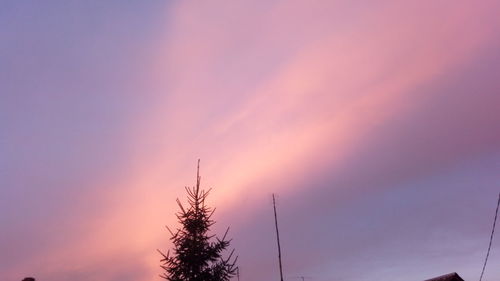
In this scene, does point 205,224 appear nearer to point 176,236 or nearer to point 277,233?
point 176,236

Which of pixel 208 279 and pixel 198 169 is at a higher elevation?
pixel 198 169

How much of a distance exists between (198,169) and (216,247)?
3801 mm

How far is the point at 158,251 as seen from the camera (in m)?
19.7

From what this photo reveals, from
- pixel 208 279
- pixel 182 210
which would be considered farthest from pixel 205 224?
pixel 208 279

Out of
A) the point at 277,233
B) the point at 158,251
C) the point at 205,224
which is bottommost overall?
the point at 158,251

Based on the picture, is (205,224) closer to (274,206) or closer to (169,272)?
(169,272)

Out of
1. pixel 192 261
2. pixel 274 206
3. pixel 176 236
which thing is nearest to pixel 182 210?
pixel 176 236

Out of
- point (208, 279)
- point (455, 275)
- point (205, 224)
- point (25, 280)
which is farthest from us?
point (25, 280)

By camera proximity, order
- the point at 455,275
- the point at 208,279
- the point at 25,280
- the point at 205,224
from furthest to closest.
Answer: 1. the point at 25,280
2. the point at 455,275
3. the point at 205,224
4. the point at 208,279

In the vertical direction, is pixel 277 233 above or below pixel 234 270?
Answer: above

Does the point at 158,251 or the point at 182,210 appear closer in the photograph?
the point at 158,251

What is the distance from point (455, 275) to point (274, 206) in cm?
1285

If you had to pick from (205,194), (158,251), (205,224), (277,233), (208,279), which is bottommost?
(208,279)

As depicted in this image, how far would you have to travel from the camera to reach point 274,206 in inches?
1337
